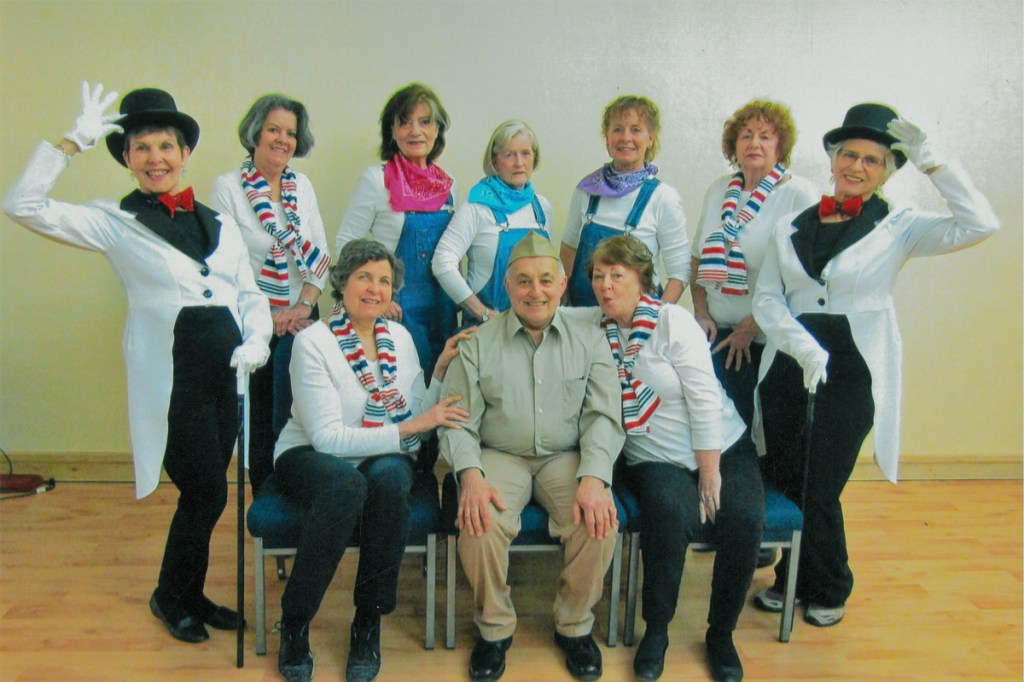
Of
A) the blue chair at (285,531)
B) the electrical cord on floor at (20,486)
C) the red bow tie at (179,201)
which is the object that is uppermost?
the red bow tie at (179,201)

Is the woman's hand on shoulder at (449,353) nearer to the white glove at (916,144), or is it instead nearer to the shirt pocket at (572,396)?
the shirt pocket at (572,396)

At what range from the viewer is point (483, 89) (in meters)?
3.76

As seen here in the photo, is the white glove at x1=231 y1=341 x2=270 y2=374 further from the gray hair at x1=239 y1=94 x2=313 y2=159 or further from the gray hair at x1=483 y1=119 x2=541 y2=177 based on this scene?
the gray hair at x1=483 y1=119 x2=541 y2=177

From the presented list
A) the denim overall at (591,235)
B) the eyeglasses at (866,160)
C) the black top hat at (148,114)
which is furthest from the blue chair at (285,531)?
the eyeglasses at (866,160)

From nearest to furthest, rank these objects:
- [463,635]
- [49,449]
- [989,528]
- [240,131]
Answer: [463,635], [240,131], [989,528], [49,449]

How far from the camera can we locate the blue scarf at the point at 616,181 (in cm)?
303

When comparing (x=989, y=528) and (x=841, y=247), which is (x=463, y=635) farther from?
(x=989, y=528)

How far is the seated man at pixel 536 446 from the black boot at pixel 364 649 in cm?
29

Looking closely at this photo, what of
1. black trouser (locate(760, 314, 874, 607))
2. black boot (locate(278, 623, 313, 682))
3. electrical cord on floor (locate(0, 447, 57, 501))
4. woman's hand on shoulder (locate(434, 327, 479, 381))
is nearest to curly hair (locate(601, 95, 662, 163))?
black trouser (locate(760, 314, 874, 607))

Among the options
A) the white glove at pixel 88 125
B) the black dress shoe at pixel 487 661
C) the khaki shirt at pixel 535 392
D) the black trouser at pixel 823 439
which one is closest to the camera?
the white glove at pixel 88 125

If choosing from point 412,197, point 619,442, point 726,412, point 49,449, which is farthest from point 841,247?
point 49,449

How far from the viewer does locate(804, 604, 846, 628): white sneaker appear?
9.04ft

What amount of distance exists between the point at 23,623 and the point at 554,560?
1.81 m

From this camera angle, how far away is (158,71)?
3707 mm
